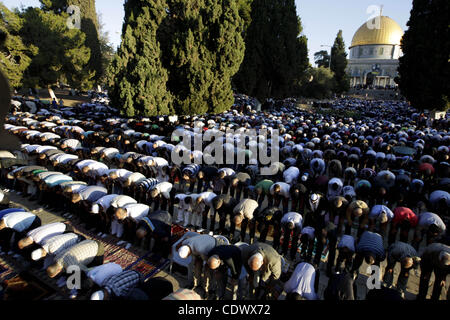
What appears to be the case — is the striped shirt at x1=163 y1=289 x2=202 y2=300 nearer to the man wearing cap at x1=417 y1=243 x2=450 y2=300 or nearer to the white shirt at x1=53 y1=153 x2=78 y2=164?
the man wearing cap at x1=417 y1=243 x2=450 y2=300

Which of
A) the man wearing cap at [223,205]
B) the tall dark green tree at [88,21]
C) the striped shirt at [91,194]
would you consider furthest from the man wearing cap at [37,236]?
the tall dark green tree at [88,21]

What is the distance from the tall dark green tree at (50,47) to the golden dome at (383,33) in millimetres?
62002

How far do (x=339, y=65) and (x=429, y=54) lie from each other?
2733 cm

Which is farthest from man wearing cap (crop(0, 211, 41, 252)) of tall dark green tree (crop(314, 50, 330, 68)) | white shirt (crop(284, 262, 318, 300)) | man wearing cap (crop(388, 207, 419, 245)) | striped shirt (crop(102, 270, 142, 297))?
tall dark green tree (crop(314, 50, 330, 68))

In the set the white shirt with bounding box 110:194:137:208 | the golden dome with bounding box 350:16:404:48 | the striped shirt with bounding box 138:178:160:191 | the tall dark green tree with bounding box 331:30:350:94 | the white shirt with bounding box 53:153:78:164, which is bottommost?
the white shirt with bounding box 110:194:137:208

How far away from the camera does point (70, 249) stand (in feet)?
14.9

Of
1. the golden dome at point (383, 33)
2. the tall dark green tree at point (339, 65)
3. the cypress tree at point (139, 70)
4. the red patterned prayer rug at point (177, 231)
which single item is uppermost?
the golden dome at point (383, 33)

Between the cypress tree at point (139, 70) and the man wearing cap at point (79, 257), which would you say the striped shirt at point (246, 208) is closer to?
the man wearing cap at point (79, 257)

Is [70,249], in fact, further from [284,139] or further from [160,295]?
[284,139]

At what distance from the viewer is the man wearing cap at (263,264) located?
4.23 metres

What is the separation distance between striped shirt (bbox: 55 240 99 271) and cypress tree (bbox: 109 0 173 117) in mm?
11776

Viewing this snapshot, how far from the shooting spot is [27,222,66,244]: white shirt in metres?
4.93

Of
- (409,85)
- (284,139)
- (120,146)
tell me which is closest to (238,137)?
(284,139)
